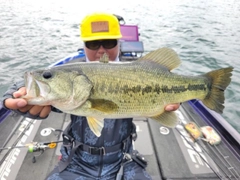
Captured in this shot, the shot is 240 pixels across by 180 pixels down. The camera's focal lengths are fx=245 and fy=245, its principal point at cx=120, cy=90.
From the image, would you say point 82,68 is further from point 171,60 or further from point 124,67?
point 171,60

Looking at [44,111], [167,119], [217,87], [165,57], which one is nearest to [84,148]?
[44,111]

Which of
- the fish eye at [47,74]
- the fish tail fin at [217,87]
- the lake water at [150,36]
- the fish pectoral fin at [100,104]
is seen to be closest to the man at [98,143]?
the fish pectoral fin at [100,104]

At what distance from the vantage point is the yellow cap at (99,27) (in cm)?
299

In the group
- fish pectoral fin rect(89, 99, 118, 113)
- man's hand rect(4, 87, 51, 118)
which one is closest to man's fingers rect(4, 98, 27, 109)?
man's hand rect(4, 87, 51, 118)

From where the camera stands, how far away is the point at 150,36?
1402 centimetres

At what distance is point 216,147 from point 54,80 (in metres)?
3.05

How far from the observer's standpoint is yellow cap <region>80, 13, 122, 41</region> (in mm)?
2988

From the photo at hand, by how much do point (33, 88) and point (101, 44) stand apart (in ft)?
3.93

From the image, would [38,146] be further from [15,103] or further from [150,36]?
[150,36]

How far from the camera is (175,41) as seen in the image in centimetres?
1317

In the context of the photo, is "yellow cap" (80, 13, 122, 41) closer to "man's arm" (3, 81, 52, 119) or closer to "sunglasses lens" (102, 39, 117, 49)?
"sunglasses lens" (102, 39, 117, 49)

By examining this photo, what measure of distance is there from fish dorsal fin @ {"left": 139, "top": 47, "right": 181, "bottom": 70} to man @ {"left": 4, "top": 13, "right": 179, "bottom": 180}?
69 centimetres

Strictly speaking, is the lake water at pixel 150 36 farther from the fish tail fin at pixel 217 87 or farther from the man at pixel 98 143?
the man at pixel 98 143

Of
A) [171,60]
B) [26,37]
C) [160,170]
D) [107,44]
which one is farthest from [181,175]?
[26,37]
